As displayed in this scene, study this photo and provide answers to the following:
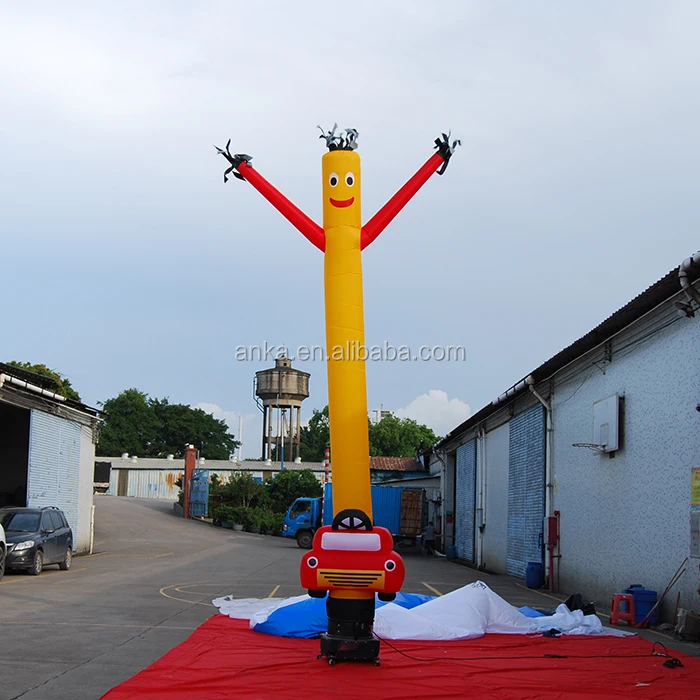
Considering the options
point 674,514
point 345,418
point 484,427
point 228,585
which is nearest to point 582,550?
point 674,514

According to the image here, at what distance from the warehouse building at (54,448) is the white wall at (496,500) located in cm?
1396

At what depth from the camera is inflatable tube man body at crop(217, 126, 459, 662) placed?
9016mm

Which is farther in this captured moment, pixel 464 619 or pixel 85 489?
pixel 85 489

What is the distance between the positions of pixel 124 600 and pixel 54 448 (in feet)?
47.0

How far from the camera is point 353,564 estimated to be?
8.97 meters

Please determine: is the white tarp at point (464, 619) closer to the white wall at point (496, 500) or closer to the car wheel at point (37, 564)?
the car wheel at point (37, 564)

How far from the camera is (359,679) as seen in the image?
8328 mm

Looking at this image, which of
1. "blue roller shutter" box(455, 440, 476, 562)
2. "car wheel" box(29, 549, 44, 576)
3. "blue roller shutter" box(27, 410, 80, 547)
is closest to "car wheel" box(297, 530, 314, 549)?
"blue roller shutter" box(455, 440, 476, 562)

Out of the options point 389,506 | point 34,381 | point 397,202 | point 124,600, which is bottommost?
point 124,600

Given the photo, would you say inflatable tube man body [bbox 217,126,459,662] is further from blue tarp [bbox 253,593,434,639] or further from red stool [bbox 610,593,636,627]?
red stool [bbox 610,593,636,627]

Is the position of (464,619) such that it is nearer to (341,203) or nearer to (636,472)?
(636,472)

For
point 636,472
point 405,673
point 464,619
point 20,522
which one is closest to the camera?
point 405,673

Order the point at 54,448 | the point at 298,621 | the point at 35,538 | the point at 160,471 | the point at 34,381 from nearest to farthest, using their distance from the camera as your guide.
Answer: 1. the point at 298,621
2. the point at 35,538
3. the point at 54,448
4. the point at 34,381
5. the point at 160,471

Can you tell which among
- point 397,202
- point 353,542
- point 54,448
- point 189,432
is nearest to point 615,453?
point 397,202
